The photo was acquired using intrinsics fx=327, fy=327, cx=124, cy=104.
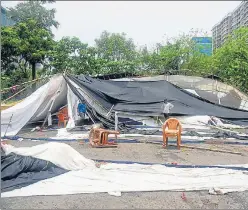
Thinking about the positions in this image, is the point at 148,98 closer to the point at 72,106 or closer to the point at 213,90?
the point at 72,106

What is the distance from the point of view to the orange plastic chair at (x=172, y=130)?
8.48 m

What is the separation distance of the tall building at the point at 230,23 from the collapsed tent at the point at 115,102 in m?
7.43

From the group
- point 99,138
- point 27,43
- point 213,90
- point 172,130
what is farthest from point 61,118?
point 27,43

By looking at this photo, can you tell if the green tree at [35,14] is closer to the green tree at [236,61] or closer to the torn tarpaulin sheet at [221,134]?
the green tree at [236,61]

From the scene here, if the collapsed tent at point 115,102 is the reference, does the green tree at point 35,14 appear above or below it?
above

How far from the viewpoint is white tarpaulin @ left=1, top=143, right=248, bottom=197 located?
4828 millimetres

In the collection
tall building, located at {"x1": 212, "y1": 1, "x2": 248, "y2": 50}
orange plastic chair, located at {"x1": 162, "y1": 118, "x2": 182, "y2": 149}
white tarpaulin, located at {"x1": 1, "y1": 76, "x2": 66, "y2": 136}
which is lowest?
orange plastic chair, located at {"x1": 162, "y1": 118, "x2": 182, "y2": 149}

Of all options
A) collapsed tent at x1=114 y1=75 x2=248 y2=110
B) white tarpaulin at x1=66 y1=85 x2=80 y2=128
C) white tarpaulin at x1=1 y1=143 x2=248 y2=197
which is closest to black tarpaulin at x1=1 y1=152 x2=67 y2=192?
white tarpaulin at x1=1 y1=143 x2=248 y2=197

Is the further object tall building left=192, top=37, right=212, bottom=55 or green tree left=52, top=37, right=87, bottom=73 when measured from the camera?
tall building left=192, top=37, right=212, bottom=55

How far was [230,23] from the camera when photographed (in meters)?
23.1

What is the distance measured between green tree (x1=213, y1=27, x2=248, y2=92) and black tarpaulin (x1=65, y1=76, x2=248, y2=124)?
5.15m

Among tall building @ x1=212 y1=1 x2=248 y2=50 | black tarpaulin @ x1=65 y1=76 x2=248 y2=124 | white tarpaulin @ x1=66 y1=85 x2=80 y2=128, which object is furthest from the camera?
tall building @ x1=212 y1=1 x2=248 y2=50

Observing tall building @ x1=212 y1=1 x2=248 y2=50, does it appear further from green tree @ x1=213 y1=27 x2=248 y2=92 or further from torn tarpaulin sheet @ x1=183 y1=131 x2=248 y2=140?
torn tarpaulin sheet @ x1=183 y1=131 x2=248 y2=140

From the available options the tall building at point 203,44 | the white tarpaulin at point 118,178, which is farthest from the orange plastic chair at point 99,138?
the tall building at point 203,44
